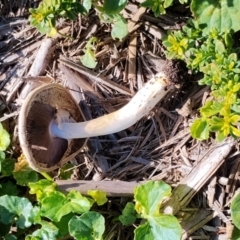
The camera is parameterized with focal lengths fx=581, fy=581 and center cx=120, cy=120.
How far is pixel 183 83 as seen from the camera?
113 inches

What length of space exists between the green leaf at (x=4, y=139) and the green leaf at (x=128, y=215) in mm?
685

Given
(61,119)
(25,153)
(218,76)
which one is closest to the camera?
(218,76)

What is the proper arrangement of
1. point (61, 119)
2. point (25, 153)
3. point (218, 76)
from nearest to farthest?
point (218, 76) < point (25, 153) < point (61, 119)

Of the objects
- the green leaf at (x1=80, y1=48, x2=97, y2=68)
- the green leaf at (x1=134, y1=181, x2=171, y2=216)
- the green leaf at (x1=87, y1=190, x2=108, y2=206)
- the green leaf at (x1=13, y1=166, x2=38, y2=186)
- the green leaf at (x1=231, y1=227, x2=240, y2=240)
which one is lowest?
the green leaf at (x1=231, y1=227, x2=240, y2=240)

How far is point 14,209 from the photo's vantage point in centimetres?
296

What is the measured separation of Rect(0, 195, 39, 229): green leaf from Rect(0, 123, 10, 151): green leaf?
251mm

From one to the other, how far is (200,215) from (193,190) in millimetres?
140

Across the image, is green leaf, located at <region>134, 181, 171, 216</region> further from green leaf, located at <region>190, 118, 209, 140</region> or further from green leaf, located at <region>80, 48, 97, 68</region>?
green leaf, located at <region>80, 48, 97, 68</region>

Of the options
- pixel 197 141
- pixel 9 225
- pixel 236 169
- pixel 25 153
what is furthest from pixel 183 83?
pixel 9 225

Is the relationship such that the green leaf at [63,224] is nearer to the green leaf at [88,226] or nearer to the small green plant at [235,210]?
the green leaf at [88,226]

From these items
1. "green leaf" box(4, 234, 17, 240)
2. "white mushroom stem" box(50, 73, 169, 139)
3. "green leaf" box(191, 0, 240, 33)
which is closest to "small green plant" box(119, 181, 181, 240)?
"white mushroom stem" box(50, 73, 169, 139)

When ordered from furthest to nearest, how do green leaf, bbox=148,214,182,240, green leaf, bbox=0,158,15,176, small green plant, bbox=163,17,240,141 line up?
green leaf, bbox=0,158,15,176, green leaf, bbox=148,214,182,240, small green plant, bbox=163,17,240,141

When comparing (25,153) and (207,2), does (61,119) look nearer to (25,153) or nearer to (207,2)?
(25,153)

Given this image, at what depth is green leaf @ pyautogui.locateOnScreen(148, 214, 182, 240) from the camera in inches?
107
